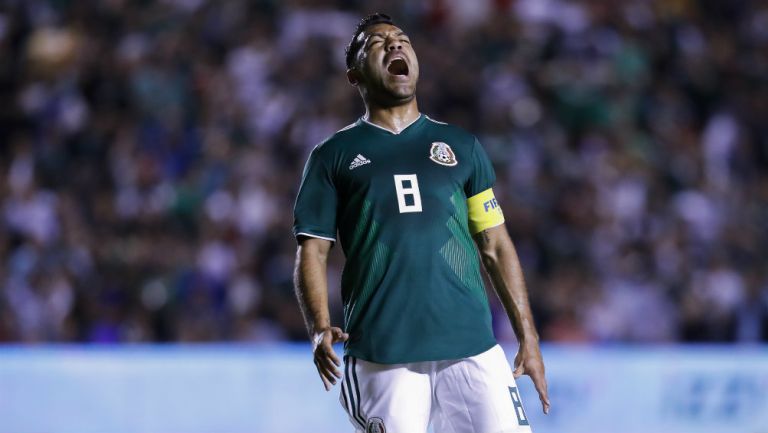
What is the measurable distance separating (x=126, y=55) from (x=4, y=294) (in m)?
3.43

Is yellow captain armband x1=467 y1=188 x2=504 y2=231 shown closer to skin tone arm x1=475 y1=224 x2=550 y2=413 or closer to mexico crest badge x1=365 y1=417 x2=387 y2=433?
skin tone arm x1=475 y1=224 x2=550 y2=413

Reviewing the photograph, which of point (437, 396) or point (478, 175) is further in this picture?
point (478, 175)

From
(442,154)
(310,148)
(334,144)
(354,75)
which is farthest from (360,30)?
(310,148)

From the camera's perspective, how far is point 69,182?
11.9 meters

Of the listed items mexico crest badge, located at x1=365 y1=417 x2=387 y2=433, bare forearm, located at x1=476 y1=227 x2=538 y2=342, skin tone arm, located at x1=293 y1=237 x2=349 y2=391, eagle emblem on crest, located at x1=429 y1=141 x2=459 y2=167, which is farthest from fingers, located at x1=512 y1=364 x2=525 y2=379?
eagle emblem on crest, located at x1=429 y1=141 x2=459 y2=167

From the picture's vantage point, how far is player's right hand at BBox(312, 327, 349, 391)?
4.07 metres

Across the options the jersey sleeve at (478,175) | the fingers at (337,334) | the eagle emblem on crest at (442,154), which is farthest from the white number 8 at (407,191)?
the fingers at (337,334)

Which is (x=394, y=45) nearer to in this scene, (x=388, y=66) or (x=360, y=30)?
(x=388, y=66)

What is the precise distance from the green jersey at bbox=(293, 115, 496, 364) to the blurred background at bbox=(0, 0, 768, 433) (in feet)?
16.6

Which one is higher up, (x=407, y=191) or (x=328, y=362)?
(x=407, y=191)

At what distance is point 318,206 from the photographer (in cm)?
438

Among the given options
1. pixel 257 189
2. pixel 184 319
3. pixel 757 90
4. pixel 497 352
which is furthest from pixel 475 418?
pixel 757 90

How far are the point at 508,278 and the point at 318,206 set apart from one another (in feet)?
Result: 2.37

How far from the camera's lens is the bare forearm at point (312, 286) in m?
4.24
